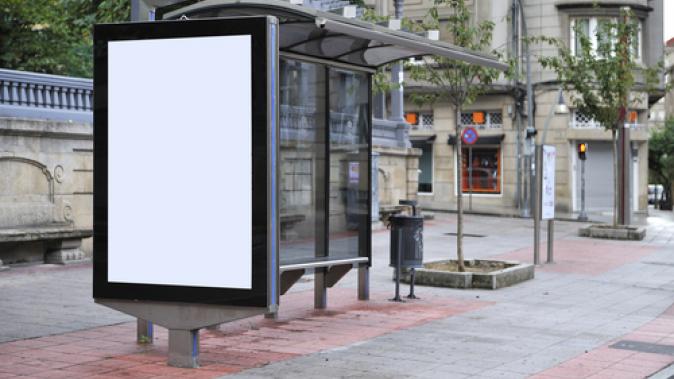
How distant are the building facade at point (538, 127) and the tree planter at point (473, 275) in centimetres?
2309

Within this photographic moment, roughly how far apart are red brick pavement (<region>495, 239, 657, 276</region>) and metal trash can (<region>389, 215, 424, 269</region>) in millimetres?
5017

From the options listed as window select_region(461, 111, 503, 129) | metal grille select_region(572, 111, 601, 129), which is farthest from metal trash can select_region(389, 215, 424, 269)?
window select_region(461, 111, 503, 129)

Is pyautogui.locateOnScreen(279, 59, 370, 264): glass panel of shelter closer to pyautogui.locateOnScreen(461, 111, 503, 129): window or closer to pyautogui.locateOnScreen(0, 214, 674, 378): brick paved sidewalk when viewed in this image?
pyautogui.locateOnScreen(0, 214, 674, 378): brick paved sidewalk

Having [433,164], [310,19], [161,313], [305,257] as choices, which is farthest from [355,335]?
[433,164]

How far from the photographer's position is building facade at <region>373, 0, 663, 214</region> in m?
39.3

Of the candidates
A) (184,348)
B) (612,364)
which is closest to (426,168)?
(612,364)

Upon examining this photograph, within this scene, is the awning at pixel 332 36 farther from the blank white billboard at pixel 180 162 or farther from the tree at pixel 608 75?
the tree at pixel 608 75

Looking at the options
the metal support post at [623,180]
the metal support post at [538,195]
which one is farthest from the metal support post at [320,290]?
the metal support post at [623,180]

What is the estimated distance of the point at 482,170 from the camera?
42375 mm

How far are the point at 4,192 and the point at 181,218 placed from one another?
Result: 28.1 feet

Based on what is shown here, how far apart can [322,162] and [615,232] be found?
15330 millimetres

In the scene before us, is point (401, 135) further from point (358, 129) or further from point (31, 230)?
point (358, 129)

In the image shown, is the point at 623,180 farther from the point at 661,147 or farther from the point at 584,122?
the point at 661,147

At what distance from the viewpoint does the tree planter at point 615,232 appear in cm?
2472
